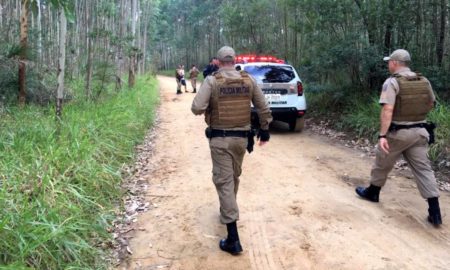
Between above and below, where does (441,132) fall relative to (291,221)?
above

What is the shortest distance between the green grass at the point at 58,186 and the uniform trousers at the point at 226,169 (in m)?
1.26

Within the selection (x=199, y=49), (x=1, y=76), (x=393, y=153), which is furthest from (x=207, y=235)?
(x=199, y=49)

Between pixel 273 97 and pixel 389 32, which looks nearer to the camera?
pixel 273 97

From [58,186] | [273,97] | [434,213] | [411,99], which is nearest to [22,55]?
[58,186]

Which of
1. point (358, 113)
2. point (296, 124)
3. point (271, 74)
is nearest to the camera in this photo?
point (271, 74)

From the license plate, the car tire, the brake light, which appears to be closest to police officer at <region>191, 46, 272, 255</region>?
the license plate

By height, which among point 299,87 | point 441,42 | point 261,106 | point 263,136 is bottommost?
point 263,136

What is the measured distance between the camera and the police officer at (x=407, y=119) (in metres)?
4.92

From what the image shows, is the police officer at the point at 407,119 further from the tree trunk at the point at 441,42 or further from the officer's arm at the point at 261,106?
the tree trunk at the point at 441,42

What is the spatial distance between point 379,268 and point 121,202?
3.28 m

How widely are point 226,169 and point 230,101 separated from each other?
0.69 meters

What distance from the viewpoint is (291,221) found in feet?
15.9

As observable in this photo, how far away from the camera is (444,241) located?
4.38m

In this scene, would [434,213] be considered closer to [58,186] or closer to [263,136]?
[263,136]
